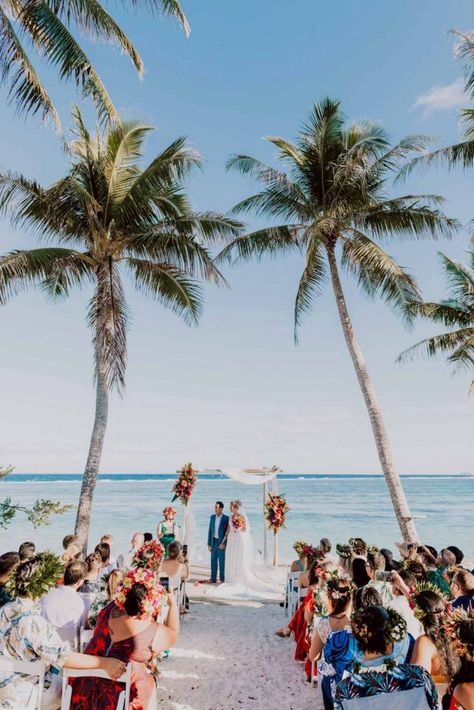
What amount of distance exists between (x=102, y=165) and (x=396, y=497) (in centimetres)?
1007

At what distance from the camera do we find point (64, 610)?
4.25m

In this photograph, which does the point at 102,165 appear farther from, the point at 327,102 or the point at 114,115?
the point at 327,102

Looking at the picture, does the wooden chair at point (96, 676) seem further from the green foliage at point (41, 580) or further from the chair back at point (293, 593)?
the chair back at point (293, 593)

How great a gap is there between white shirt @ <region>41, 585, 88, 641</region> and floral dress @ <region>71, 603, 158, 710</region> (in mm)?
932

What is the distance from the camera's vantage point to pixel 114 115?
8.27 metres

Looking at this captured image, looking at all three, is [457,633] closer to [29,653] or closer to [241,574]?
[29,653]

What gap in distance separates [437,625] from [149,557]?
3.00m

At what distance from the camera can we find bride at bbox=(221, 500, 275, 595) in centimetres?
1027

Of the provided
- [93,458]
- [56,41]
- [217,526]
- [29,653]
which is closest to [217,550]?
[217,526]

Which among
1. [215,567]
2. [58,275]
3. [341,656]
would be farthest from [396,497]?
[58,275]

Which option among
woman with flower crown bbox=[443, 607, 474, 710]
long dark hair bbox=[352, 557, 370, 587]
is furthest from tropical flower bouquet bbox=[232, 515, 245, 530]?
woman with flower crown bbox=[443, 607, 474, 710]

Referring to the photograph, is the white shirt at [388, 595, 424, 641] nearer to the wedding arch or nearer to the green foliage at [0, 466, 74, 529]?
the green foliage at [0, 466, 74, 529]

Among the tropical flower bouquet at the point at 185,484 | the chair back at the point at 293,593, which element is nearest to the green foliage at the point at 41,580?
A: the chair back at the point at 293,593

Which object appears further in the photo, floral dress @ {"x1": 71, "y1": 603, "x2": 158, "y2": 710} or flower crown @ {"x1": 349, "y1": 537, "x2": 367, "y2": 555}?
flower crown @ {"x1": 349, "y1": 537, "x2": 367, "y2": 555}
